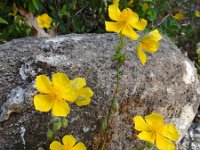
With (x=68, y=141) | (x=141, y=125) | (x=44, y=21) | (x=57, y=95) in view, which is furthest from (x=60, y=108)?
(x=44, y=21)

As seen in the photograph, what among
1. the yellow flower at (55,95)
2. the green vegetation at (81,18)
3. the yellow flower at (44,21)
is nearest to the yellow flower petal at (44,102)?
the yellow flower at (55,95)

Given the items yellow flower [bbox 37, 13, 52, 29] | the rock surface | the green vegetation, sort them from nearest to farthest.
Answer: the rock surface → the green vegetation → yellow flower [bbox 37, 13, 52, 29]

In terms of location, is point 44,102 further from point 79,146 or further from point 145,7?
point 145,7

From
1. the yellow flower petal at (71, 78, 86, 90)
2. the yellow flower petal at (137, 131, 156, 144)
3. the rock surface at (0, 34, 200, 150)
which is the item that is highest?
the yellow flower petal at (71, 78, 86, 90)

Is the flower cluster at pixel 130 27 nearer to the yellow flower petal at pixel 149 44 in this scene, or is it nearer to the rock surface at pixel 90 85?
the yellow flower petal at pixel 149 44

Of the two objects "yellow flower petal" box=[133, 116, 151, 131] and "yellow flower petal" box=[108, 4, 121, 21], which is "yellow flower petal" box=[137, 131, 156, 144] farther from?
"yellow flower petal" box=[108, 4, 121, 21]

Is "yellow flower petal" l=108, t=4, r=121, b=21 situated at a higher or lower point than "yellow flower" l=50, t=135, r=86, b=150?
higher

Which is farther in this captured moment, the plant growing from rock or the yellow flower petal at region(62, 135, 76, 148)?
the yellow flower petal at region(62, 135, 76, 148)

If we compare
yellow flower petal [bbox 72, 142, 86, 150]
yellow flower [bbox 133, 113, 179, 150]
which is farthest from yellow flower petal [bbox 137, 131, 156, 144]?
yellow flower petal [bbox 72, 142, 86, 150]
